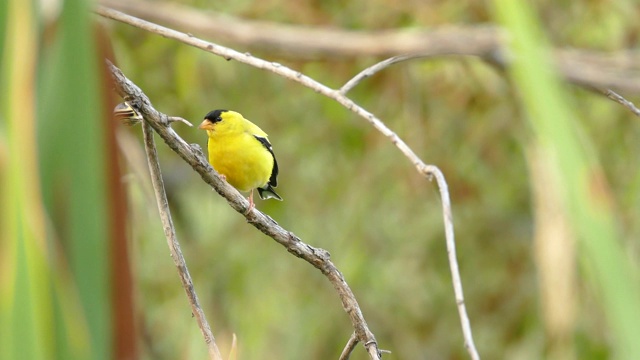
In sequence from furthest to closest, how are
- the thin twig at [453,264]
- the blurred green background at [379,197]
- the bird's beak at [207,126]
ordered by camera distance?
1. the blurred green background at [379,197]
2. the bird's beak at [207,126]
3. the thin twig at [453,264]

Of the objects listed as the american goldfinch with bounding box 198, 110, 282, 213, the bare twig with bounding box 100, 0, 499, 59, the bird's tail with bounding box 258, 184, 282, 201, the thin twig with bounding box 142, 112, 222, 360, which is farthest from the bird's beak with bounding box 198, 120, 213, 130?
the bare twig with bounding box 100, 0, 499, 59

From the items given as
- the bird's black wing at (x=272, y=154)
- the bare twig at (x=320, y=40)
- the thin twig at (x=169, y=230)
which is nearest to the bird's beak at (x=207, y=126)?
the bird's black wing at (x=272, y=154)

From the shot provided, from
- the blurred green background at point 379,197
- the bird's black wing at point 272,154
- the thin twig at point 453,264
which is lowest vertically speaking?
the thin twig at point 453,264

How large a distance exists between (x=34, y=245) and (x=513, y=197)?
519 cm

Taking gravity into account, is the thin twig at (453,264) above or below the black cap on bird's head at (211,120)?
below

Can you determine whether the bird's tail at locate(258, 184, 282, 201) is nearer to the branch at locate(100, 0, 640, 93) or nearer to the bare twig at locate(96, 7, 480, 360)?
the bare twig at locate(96, 7, 480, 360)

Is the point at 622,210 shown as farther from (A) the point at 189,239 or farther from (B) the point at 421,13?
(A) the point at 189,239

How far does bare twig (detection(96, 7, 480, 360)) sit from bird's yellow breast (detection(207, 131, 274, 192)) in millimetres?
803

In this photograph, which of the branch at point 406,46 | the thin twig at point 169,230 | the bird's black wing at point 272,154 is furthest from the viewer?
the bird's black wing at point 272,154

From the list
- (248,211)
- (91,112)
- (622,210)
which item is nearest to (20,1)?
(91,112)

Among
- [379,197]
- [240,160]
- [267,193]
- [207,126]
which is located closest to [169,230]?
[240,160]

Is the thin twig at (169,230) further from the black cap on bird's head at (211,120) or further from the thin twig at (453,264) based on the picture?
the black cap on bird's head at (211,120)

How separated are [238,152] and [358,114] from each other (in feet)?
4.09

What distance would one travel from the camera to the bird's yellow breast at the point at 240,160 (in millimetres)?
2609
